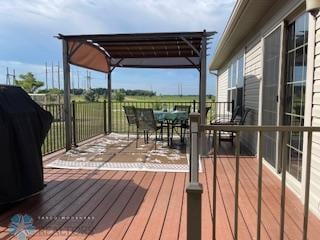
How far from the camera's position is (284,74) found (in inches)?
170

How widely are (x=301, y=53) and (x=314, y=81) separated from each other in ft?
2.28

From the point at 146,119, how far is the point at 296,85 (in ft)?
11.9

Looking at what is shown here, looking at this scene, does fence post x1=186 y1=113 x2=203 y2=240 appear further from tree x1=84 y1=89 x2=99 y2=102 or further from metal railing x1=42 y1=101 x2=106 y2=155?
tree x1=84 y1=89 x2=99 y2=102

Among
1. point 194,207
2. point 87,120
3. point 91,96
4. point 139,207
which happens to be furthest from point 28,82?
point 194,207

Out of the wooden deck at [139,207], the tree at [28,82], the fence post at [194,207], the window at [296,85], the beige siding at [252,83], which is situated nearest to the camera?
the fence post at [194,207]

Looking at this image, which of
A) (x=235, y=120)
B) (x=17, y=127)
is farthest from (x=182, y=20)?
(x=17, y=127)

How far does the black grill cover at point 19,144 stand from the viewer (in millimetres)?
3119

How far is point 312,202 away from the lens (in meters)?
3.23

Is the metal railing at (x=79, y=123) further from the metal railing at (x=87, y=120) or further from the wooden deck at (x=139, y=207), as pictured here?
the wooden deck at (x=139, y=207)

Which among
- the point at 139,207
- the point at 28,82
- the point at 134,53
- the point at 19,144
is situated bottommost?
the point at 139,207

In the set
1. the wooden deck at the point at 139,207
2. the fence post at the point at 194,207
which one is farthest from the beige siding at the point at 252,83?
the fence post at the point at 194,207

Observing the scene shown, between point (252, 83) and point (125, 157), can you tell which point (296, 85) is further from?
point (125, 157)

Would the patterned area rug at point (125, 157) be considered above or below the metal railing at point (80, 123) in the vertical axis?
below

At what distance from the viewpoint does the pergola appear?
621cm
